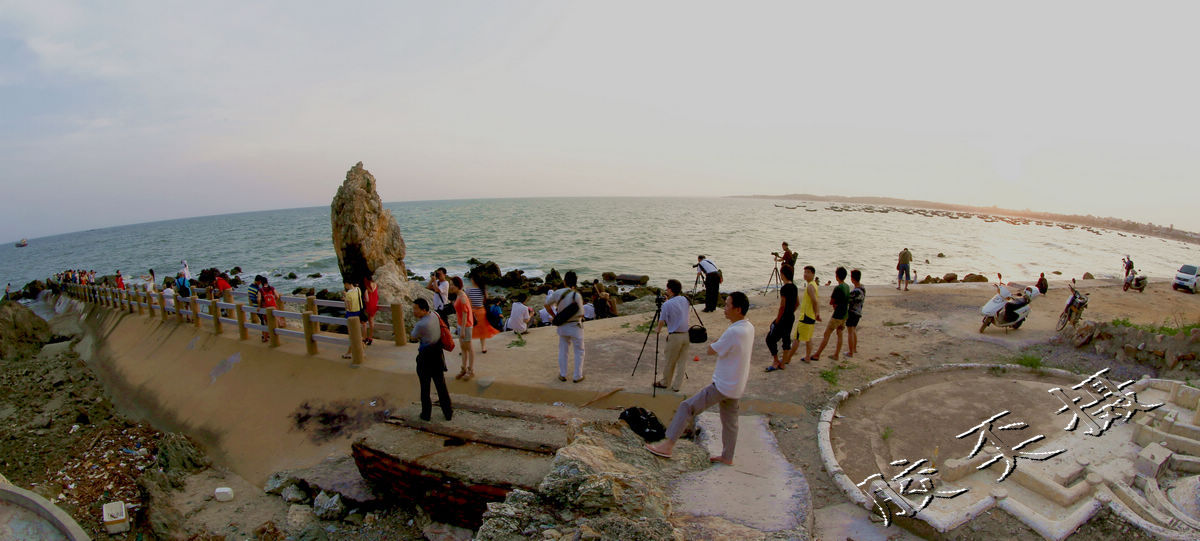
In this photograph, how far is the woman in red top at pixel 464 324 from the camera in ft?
26.1

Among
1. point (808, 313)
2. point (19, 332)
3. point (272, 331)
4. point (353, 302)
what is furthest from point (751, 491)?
point (19, 332)

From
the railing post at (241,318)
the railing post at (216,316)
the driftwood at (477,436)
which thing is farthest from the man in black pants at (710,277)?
the railing post at (216,316)

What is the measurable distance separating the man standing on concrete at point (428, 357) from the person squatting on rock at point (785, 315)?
495cm

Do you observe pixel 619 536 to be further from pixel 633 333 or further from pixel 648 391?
pixel 633 333

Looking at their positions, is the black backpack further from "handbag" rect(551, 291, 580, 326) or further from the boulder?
the boulder

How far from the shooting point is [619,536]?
10.6 feet

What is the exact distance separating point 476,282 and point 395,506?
4.11 metres

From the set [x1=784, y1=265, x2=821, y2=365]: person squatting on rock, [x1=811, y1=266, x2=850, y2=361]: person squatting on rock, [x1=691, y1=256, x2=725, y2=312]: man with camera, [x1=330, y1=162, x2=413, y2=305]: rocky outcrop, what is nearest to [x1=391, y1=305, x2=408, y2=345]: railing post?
[x1=691, y1=256, x2=725, y2=312]: man with camera

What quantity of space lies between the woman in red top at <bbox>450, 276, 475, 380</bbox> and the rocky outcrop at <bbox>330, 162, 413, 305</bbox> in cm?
1374

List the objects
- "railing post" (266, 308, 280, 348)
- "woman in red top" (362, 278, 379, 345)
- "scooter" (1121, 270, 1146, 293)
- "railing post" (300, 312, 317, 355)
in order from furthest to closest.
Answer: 1. "scooter" (1121, 270, 1146, 293)
2. "railing post" (266, 308, 280, 348)
3. "woman in red top" (362, 278, 379, 345)
4. "railing post" (300, 312, 317, 355)

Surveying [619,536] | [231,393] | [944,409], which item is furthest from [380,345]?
[944,409]

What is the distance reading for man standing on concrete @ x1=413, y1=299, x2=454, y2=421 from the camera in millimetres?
6035

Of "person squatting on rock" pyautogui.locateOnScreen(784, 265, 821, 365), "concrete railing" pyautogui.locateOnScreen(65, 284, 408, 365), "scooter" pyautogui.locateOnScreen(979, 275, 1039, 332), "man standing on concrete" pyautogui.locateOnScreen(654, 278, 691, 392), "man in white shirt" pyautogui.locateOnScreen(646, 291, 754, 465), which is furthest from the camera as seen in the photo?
"scooter" pyautogui.locateOnScreen(979, 275, 1039, 332)

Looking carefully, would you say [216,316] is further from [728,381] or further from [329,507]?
[728,381]
